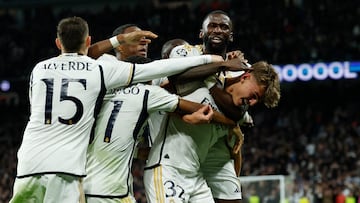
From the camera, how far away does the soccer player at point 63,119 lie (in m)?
4.67

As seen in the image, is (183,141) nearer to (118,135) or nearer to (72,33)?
(118,135)

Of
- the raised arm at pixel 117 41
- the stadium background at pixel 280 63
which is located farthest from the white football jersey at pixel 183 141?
the stadium background at pixel 280 63

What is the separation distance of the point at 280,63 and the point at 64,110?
52.0 feet

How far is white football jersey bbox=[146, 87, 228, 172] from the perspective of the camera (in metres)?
5.30

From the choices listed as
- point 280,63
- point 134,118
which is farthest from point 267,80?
point 280,63

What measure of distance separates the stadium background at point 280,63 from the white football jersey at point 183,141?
9762 mm

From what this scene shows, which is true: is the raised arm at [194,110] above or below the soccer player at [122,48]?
below

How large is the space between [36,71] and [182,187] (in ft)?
4.49

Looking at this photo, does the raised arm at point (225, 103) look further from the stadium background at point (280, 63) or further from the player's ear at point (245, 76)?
the stadium background at point (280, 63)

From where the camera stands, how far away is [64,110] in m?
4.68

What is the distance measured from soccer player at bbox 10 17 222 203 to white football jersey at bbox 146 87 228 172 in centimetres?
72

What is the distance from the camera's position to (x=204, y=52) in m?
5.80

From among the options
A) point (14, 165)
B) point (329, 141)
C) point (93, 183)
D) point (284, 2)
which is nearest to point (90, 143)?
point (93, 183)

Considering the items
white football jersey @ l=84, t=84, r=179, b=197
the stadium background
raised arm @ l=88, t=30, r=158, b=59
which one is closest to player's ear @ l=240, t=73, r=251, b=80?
white football jersey @ l=84, t=84, r=179, b=197
